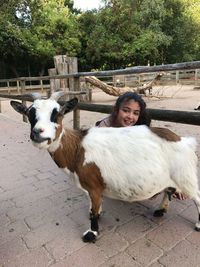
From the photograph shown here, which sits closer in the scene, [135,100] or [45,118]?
[45,118]

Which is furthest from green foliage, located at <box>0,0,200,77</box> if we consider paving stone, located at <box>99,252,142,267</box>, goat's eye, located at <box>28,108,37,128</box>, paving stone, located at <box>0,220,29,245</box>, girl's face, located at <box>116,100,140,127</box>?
paving stone, located at <box>99,252,142,267</box>

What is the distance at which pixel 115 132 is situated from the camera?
8.36 feet

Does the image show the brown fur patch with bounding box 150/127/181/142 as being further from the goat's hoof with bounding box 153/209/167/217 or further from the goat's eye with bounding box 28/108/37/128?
the goat's eye with bounding box 28/108/37/128

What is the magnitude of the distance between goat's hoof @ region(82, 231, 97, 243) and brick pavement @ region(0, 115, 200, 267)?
40mm

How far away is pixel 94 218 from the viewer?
8.36 feet

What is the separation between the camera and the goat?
234 centimetres

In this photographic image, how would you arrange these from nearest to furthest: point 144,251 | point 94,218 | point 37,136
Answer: point 37,136
point 144,251
point 94,218

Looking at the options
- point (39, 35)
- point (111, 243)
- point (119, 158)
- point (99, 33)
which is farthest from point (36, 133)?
point (99, 33)

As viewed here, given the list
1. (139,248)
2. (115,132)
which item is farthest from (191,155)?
(139,248)

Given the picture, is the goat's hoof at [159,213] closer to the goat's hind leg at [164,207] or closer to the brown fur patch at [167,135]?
the goat's hind leg at [164,207]

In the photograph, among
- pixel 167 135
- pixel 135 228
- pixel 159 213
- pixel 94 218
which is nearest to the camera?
pixel 167 135

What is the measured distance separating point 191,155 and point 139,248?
83cm

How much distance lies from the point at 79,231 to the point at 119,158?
782 millimetres

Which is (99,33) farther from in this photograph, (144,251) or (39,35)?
(144,251)
